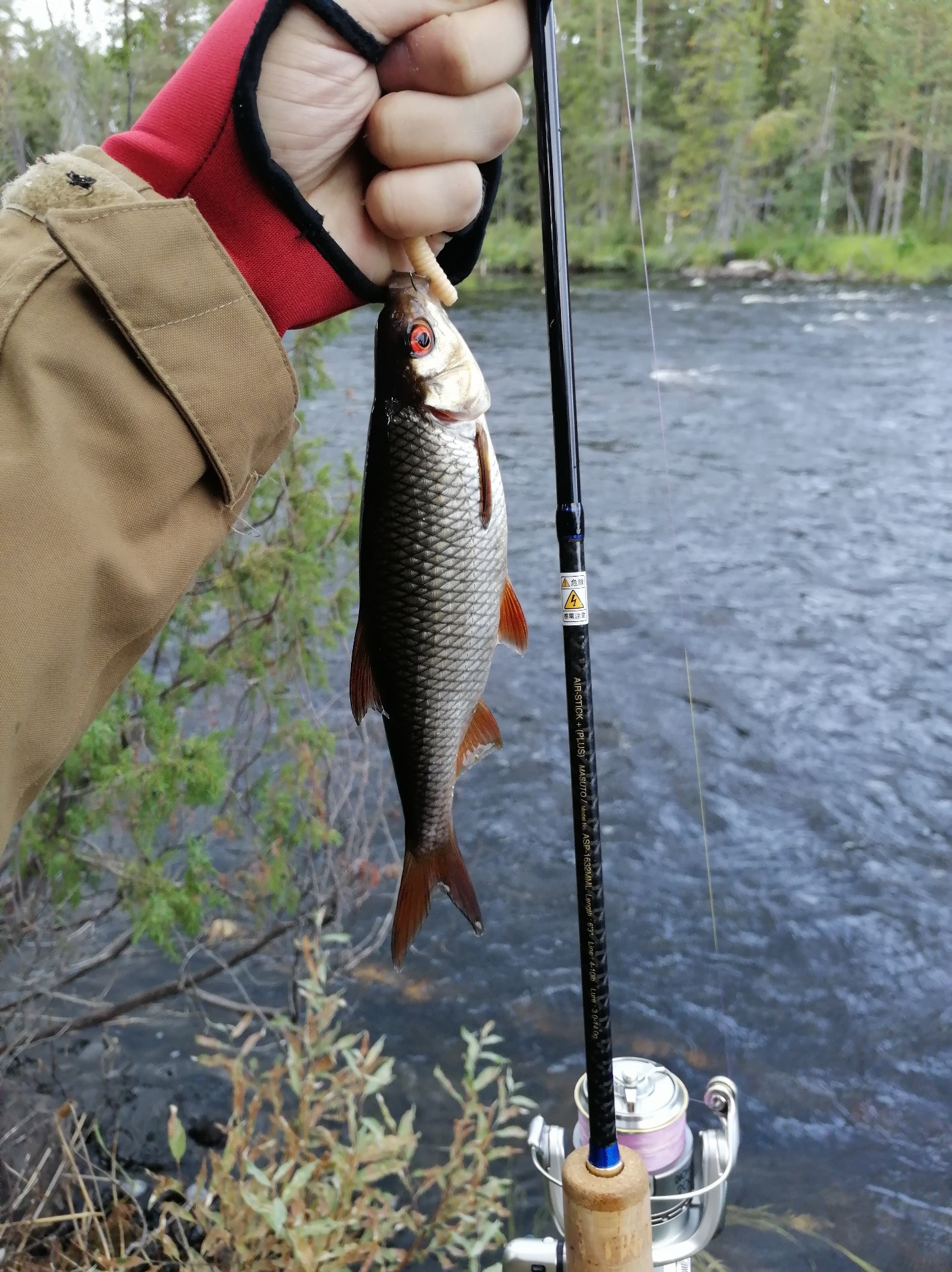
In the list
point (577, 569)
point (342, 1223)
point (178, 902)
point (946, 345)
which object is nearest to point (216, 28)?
point (577, 569)

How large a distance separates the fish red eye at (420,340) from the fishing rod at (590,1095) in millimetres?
132

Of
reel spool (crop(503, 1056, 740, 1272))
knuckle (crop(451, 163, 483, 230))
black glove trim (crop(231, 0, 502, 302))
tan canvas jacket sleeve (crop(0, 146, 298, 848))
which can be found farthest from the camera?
reel spool (crop(503, 1056, 740, 1272))

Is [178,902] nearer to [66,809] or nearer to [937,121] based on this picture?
[66,809]

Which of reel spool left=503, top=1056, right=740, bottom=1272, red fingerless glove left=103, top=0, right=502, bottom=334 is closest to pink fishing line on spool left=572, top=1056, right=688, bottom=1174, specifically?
reel spool left=503, top=1056, right=740, bottom=1272

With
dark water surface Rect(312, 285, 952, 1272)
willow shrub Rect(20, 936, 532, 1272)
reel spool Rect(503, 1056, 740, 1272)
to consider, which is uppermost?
reel spool Rect(503, 1056, 740, 1272)

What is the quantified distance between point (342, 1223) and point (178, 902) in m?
1.03

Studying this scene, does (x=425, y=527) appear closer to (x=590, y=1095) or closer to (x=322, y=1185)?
(x=590, y=1095)

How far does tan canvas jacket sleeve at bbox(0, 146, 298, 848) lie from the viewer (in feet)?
2.69

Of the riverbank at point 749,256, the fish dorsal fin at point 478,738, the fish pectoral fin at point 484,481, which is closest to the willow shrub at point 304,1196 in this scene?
the fish dorsal fin at point 478,738

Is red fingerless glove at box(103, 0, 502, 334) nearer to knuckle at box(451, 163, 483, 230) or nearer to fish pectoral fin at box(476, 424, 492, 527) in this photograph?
knuckle at box(451, 163, 483, 230)

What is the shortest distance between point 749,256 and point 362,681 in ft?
51.5

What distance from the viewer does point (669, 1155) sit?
189 centimetres

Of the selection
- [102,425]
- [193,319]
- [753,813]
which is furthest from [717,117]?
[102,425]

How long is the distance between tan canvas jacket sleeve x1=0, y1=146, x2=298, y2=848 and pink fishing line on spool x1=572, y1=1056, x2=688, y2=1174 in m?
1.29
